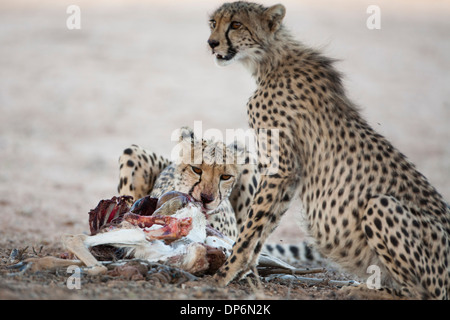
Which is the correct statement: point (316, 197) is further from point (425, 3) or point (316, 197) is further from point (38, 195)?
point (425, 3)

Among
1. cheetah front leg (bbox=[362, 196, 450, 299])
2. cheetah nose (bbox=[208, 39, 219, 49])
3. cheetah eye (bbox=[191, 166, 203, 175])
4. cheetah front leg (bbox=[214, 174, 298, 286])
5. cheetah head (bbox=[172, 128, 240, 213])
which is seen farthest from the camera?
cheetah eye (bbox=[191, 166, 203, 175])

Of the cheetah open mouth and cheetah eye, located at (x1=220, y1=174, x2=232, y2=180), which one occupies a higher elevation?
the cheetah open mouth

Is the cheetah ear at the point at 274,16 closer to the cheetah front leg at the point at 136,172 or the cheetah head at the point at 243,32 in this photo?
the cheetah head at the point at 243,32

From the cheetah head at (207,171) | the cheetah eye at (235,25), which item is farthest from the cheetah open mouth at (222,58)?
the cheetah head at (207,171)

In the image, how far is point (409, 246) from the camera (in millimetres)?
3793

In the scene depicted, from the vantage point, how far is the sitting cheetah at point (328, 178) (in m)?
3.87

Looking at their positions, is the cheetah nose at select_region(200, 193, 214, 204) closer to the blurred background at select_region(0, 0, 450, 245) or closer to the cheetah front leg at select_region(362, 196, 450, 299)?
the cheetah front leg at select_region(362, 196, 450, 299)

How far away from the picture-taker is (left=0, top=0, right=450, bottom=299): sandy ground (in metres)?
9.66

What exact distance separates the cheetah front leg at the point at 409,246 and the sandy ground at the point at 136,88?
3028 millimetres

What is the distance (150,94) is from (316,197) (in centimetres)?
985

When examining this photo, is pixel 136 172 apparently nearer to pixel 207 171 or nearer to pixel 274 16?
pixel 207 171

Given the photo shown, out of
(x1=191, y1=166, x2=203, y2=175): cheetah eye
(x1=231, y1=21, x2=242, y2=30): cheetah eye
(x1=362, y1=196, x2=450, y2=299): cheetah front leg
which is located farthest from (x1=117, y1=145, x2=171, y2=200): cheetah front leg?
(x1=362, y1=196, x2=450, y2=299): cheetah front leg

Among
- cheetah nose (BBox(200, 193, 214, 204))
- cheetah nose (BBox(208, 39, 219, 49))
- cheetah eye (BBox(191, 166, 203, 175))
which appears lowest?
cheetah nose (BBox(200, 193, 214, 204))


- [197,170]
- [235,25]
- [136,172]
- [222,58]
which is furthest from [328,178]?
[136,172]
